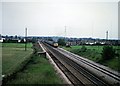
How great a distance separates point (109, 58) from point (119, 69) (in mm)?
8584

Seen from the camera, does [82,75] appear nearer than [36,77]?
No

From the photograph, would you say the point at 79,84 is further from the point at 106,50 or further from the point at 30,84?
the point at 106,50

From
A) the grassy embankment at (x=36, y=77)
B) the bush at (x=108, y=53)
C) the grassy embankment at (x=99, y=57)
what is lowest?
the grassy embankment at (x=99, y=57)

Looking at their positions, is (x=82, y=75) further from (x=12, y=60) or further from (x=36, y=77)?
(x=12, y=60)

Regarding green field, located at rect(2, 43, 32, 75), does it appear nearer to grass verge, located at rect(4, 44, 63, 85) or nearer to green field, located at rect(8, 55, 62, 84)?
grass verge, located at rect(4, 44, 63, 85)

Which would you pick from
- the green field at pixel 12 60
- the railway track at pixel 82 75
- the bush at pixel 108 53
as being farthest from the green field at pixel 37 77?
the bush at pixel 108 53

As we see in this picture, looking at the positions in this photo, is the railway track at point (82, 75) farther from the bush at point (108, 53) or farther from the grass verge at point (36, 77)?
the bush at point (108, 53)

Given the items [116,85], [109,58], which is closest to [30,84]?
[116,85]

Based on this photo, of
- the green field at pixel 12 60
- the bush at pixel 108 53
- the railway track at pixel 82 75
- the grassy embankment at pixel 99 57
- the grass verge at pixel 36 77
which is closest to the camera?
the grass verge at pixel 36 77

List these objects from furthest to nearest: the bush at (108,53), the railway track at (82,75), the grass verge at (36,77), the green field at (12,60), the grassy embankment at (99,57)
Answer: the bush at (108,53), the grassy embankment at (99,57), the green field at (12,60), the railway track at (82,75), the grass verge at (36,77)

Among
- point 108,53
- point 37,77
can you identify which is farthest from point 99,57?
point 37,77

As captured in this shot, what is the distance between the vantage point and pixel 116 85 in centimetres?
1877

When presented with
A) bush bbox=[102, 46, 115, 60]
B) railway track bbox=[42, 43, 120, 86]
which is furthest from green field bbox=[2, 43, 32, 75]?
bush bbox=[102, 46, 115, 60]

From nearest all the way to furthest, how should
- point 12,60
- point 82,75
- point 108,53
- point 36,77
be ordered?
point 36,77 < point 82,75 < point 12,60 < point 108,53
